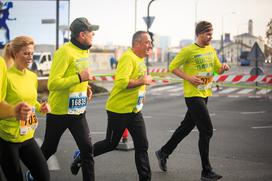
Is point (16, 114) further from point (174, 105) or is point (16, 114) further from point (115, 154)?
point (174, 105)

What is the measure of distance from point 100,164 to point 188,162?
1.26 metres

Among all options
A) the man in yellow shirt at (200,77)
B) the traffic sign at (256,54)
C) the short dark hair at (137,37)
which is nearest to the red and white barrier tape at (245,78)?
the traffic sign at (256,54)

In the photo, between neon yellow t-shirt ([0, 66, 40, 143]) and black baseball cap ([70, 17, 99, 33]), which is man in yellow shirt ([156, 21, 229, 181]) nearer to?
black baseball cap ([70, 17, 99, 33])

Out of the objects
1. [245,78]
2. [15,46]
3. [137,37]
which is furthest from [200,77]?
[245,78]

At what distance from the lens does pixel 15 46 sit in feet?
14.9

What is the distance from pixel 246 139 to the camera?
1023 centimetres

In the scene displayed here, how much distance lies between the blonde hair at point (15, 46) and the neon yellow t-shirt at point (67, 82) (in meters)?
0.82

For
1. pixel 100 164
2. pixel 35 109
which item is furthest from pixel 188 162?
pixel 35 109

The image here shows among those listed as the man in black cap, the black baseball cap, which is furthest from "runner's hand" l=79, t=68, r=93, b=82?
the black baseball cap

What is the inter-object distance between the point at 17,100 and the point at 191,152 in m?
4.81

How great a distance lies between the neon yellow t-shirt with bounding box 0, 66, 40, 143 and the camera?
4.37 metres

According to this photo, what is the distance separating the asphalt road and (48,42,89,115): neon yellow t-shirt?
1.41 meters

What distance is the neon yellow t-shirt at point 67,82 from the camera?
17.6 feet

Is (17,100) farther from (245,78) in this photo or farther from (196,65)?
(245,78)
